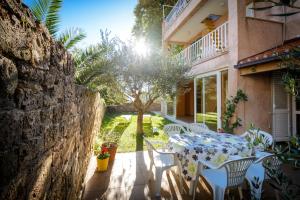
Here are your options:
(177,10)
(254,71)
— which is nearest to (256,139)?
(254,71)

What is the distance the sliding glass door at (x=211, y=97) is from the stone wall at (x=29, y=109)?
21.5 feet

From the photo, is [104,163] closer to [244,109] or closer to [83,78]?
[83,78]

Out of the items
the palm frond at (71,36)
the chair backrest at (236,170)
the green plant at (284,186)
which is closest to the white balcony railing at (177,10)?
the palm frond at (71,36)

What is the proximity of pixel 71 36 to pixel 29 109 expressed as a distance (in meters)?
3.69

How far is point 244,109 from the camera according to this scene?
Result: 20.6ft

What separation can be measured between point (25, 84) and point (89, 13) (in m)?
5.20

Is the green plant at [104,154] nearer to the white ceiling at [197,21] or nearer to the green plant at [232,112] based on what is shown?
the green plant at [232,112]

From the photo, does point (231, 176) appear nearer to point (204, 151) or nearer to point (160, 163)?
point (204, 151)

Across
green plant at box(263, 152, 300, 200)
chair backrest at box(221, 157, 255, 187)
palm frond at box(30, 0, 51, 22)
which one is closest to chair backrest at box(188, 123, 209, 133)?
chair backrest at box(221, 157, 255, 187)

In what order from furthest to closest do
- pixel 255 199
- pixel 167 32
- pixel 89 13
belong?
pixel 167 32 < pixel 89 13 < pixel 255 199

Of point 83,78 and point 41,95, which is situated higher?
point 83,78

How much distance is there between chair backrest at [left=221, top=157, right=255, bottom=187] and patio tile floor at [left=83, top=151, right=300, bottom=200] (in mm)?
825

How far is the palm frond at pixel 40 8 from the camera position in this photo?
297 centimetres

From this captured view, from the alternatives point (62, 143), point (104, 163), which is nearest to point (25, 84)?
point (62, 143)
